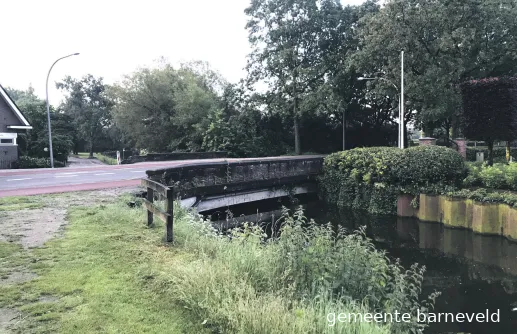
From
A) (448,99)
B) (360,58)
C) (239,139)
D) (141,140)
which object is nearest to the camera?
(448,99)

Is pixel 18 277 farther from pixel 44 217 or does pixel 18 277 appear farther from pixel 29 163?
pixel 29 163

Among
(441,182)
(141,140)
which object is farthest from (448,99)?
(141,140)

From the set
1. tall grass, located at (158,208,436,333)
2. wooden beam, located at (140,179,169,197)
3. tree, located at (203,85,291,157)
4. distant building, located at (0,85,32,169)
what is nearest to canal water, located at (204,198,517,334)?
tall grass, located at (158,208,436,333)

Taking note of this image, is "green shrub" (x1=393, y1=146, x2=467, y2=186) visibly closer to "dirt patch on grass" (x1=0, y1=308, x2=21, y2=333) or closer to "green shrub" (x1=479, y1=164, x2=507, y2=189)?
"green shrub" (x1=479, y1=164, x2=507, y2=189)

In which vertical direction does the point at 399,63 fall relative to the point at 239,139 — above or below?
above

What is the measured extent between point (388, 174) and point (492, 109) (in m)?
6.38

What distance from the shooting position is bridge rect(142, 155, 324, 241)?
506 inches

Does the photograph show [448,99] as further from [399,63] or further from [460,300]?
[460,300]

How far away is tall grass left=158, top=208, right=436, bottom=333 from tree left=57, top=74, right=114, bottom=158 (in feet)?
169

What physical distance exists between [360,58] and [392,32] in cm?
339

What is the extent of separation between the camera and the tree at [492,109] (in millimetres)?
17453

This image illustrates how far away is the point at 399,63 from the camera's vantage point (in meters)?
24.2

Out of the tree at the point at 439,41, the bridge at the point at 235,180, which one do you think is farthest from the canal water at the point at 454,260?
the tree at the point at 439,41

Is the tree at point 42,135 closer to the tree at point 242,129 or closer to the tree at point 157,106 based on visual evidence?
the tree at point 157,106
